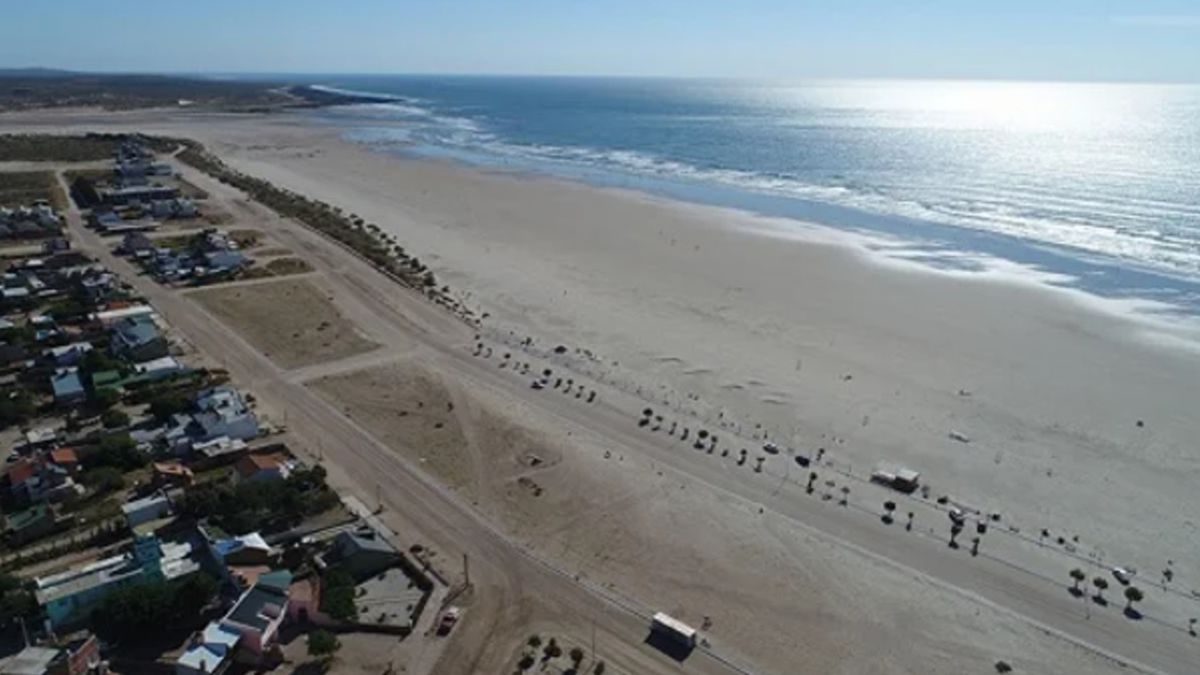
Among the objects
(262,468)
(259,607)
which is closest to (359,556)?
(259,607)

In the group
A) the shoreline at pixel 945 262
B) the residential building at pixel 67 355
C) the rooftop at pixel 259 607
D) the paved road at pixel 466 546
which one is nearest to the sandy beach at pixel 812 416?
the shoreline at pixel 945 262

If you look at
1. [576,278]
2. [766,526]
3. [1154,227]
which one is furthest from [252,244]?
[1154,227]

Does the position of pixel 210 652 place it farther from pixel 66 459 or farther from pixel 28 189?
pixel 28 189

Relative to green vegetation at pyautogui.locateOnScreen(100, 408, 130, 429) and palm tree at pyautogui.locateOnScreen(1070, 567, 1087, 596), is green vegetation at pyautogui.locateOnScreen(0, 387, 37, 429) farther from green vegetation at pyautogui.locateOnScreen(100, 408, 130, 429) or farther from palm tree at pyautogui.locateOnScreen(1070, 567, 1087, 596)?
palm tree at pyautogui.locateOnScreen(1070, 567, 1087, 596)

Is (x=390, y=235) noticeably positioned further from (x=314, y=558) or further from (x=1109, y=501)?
(x=1109, y=501)

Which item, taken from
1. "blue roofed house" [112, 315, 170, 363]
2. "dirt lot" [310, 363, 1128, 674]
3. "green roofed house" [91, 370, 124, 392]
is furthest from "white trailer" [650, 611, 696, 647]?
"blue roofed house" [112, 315, 170, 363]

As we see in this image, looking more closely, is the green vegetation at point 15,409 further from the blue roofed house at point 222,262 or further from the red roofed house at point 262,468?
the blue roofed house at point 222,262
